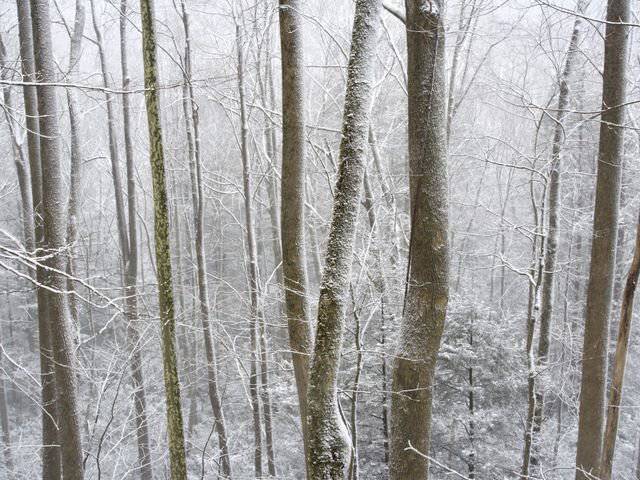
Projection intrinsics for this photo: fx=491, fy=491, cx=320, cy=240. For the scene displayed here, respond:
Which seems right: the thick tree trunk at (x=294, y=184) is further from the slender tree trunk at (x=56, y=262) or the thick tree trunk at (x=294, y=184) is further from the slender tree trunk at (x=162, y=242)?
the slender tree trunk at (x=56, y=262)

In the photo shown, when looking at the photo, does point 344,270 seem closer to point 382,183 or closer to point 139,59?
point 382,183

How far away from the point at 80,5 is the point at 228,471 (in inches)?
374

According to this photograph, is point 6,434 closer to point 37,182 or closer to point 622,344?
point 37,182

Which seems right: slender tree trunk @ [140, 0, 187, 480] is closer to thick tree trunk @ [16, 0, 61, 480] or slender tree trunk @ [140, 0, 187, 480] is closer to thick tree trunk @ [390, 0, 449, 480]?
thick tree trunk @ [390, 0, 449, 480]

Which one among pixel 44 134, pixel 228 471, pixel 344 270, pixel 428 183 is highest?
pixel 44 134

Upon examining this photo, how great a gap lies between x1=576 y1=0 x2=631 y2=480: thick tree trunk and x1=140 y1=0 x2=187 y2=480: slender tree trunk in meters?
4.84

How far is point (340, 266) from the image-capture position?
147 inches

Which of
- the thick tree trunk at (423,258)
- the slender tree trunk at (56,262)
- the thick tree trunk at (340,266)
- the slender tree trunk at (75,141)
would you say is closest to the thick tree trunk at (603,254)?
the thick tree trunk at (423,258)

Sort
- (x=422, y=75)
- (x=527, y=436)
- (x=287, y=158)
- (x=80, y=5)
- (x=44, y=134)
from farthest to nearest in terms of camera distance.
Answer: (x=80, y=5), (x=527, y=436), (x=44, y=134), (x=287, y=158), (x=422, y=75)

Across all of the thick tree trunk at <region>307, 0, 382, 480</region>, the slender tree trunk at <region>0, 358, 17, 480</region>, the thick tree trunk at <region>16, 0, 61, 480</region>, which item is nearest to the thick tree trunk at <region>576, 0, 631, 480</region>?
the thick tree trunk at <region>307, 0, 382, 480</region>

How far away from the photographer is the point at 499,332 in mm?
9359

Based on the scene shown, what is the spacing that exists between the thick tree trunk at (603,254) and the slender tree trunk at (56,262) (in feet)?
20.3

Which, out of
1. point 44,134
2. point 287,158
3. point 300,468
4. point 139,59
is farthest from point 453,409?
point 139,59

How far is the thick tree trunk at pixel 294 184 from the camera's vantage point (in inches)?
189
